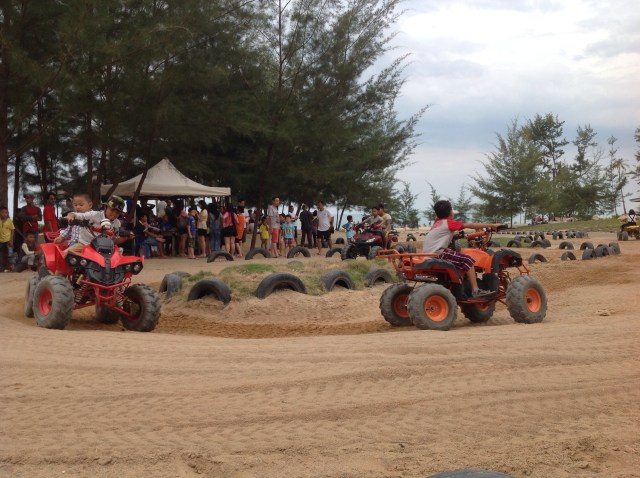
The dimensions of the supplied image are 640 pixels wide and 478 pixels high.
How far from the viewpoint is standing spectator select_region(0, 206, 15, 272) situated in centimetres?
1661

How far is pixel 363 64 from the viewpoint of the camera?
25.6m


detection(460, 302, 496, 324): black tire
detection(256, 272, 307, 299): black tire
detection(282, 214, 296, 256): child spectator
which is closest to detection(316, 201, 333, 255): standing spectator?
detection(282, 214, 296, 256): child spectator

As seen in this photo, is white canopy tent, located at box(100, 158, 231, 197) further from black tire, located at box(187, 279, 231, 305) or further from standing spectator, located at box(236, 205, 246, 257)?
black tire, located at box(187, 279, 231, 305)

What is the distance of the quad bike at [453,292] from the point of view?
850 centimetres

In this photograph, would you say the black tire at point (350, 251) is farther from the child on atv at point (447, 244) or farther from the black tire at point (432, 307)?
the black tire at point (432, 307)

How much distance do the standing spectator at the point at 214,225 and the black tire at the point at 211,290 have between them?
10009 mm

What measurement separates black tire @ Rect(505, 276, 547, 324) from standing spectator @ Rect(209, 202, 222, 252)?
13.7 meters

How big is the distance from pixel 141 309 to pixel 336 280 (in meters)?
4.02

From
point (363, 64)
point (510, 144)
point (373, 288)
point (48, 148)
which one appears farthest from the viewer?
point (510, 144)

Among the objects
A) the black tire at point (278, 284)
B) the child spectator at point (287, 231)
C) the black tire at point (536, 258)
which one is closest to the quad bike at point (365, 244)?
the black tire at point (536, 258)

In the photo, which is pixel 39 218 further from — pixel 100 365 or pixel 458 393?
pixel 458 393

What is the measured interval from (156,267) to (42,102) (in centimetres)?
513

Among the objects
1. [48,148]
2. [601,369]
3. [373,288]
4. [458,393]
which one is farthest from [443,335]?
[48,148]

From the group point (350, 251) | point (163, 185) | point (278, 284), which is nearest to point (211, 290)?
point (278, 284)
